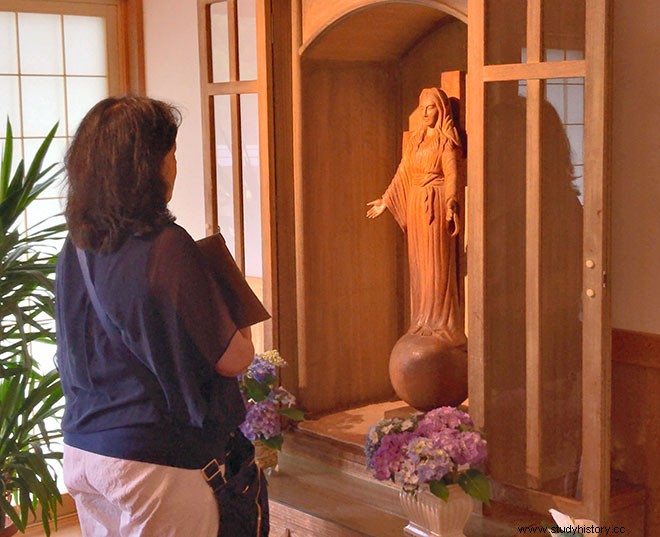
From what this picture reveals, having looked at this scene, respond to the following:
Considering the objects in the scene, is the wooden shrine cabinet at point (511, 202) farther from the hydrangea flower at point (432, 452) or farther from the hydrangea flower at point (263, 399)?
the hydrangea flower at point (263, 399)

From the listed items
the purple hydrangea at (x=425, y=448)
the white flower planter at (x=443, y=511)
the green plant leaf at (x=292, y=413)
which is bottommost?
the white flower planter at (x=443, y=511)

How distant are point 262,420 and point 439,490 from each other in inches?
32.4

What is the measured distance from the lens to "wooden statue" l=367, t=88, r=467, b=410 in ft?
10.1

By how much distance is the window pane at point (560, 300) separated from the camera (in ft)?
8.22

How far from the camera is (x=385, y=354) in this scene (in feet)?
12.4

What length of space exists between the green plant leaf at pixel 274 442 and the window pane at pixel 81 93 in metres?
2.01

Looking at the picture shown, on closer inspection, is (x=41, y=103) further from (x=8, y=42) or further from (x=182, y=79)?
(x=182, y=79)

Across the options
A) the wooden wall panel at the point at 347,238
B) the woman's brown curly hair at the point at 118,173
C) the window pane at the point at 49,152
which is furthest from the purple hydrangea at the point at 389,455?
the window pane at the point at 49,152

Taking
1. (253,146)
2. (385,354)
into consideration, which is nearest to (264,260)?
(253,146)

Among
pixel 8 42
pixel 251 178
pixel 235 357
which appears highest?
pixel 8 42

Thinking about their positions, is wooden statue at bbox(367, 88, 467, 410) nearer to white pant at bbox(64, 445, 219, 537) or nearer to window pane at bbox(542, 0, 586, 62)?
window pane at bbox(542, 0, 586, 62)

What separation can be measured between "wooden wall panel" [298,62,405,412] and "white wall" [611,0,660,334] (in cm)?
106

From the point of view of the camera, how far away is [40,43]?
4438mm

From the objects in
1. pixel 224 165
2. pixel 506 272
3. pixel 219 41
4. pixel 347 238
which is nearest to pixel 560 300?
pixel 506 272
